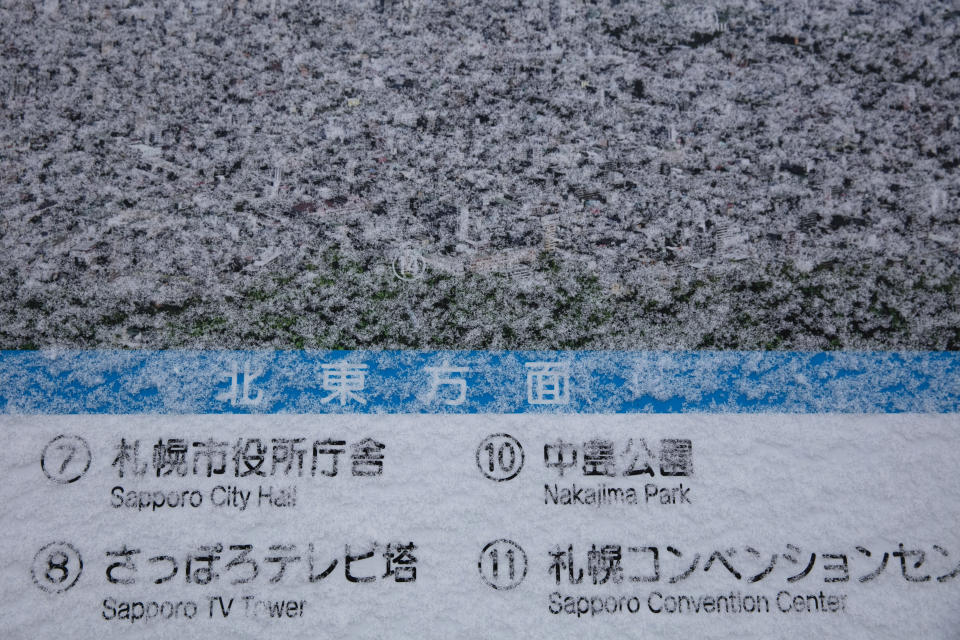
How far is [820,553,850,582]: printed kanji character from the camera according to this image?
2.70 feet

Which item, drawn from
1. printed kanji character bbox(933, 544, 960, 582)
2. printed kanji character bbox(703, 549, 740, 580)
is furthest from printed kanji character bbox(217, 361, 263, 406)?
printed kanji character bbox(933, 544, 960, 582)

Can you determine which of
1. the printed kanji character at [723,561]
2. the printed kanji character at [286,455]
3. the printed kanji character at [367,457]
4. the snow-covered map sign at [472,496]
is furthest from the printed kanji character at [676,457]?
the printed kanji character at [286,455]

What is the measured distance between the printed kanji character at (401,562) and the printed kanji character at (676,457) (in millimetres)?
341

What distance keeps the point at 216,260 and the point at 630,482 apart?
2.09 ft

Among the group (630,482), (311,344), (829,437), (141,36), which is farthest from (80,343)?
(829,437)

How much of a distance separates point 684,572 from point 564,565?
15 cm

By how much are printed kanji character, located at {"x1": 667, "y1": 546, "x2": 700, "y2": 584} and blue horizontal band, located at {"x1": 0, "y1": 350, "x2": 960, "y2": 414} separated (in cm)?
18

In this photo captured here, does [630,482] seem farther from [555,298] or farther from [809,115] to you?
[809,115]

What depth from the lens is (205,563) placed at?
80 cm

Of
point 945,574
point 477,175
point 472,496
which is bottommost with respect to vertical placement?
point 945,574

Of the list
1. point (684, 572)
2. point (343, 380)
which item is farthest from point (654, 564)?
point (343, 380)

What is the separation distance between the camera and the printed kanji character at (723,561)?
0.82 metres

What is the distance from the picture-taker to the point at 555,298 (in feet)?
2.95

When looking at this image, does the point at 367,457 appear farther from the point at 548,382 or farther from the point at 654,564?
the point at 654,564
